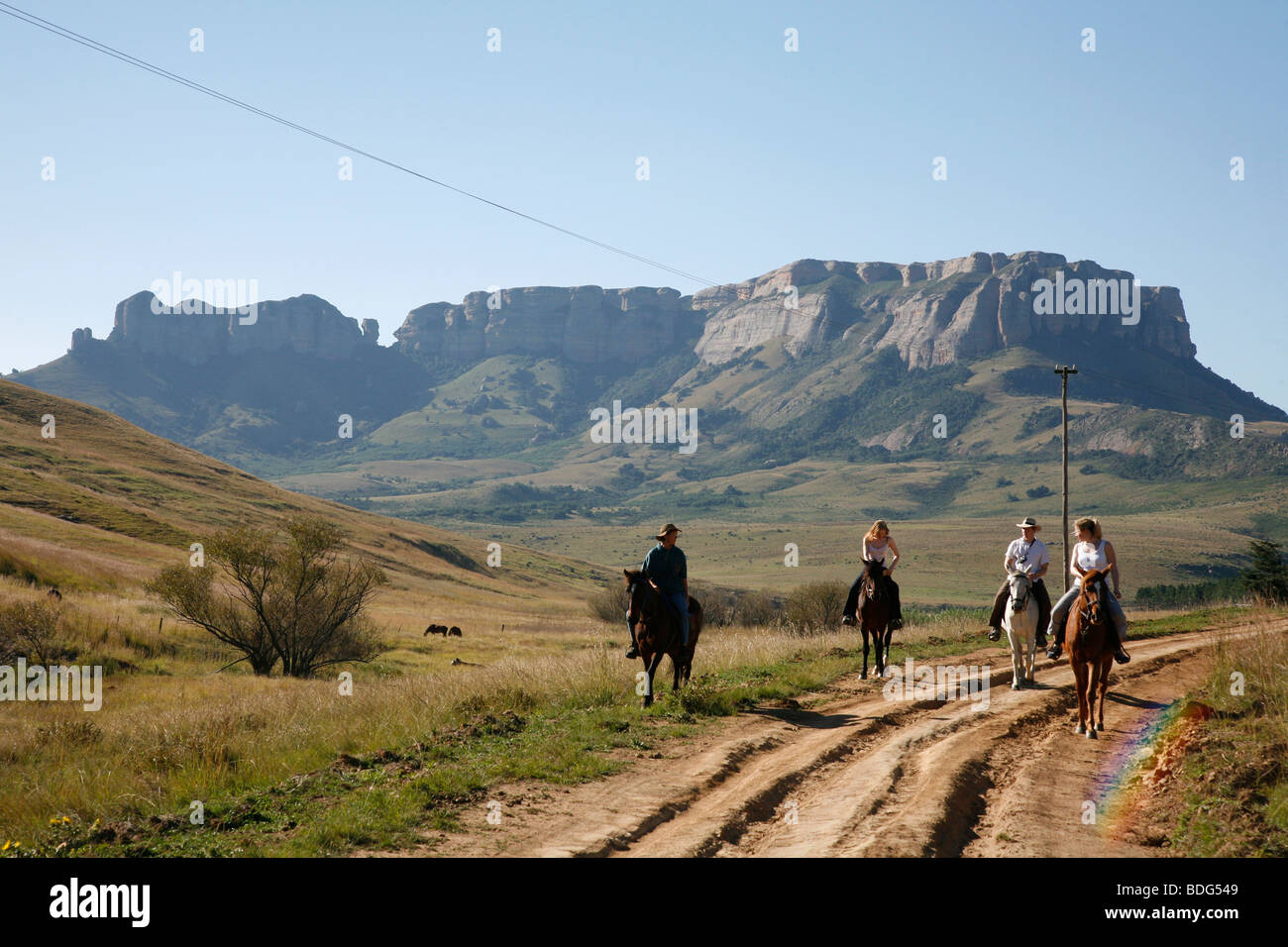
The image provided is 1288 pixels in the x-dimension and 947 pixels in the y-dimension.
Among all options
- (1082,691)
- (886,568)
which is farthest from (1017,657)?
(1082,691)

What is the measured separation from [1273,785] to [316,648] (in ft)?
92.1

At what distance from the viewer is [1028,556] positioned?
602 inches

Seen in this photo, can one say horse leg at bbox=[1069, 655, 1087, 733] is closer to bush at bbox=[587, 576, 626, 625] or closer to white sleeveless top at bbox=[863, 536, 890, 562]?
white sleeveless top at bbox=[863, 536, 890, 562]

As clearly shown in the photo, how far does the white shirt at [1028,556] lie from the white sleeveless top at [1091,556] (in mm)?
2449

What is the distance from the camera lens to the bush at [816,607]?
3594cm

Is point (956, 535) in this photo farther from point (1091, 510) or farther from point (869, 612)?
point (869, 612)

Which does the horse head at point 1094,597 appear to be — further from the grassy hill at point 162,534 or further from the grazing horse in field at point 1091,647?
the grassy hill at point 162,534

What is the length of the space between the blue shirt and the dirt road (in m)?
2.25

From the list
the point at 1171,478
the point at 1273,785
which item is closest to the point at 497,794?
the point at 1273,785

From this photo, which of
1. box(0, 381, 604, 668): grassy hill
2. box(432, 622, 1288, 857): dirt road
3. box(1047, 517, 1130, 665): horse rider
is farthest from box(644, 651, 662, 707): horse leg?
box(0, 381, 604, 668): grassy hill

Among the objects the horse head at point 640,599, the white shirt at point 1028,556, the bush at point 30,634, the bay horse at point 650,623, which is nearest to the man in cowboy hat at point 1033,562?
the white shirt at point 1028,556

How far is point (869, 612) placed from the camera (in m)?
16.7

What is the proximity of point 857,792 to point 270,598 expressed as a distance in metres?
25.7

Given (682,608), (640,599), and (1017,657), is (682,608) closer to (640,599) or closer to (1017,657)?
(640,599)
